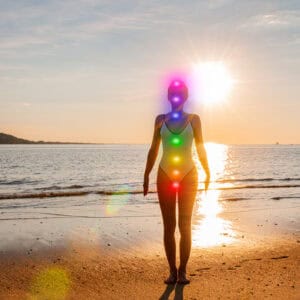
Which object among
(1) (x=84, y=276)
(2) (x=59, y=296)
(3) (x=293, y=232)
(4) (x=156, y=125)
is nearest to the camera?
(2) (x=59, y=296)

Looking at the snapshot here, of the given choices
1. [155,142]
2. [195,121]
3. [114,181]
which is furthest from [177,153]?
[114,181]

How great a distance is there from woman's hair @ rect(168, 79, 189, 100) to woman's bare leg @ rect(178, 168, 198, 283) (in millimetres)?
1014

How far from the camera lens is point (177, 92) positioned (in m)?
6.05

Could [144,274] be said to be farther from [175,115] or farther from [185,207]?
[175,115]

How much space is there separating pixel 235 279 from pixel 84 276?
216cm

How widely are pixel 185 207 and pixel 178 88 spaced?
1562 millimetres

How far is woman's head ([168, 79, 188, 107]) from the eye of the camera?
6.05 meters

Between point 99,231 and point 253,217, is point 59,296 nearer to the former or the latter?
point 99,231

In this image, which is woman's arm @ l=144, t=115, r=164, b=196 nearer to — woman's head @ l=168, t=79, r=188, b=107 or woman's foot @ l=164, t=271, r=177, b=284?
woman's head @ l=168, t=79, r=188, b=107

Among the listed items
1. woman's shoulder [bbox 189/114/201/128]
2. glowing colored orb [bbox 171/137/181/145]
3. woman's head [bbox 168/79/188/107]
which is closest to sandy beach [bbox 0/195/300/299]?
glowing colored orb [bbox 171/137/181/145]

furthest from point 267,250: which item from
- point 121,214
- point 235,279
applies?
point 121,214

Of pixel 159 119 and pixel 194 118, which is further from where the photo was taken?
pixel 159 119

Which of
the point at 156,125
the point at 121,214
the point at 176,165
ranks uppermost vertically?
the point at 156,125

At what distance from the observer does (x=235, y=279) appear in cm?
637
